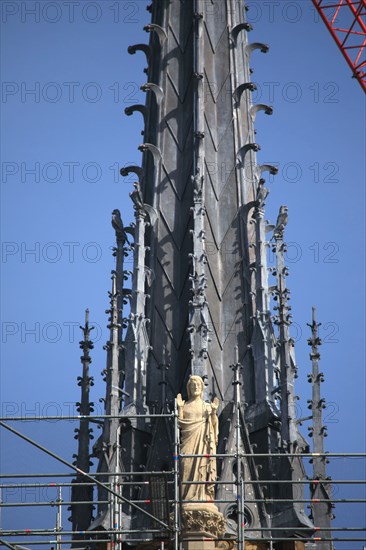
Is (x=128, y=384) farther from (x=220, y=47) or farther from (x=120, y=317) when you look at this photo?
(x=220, y=47)

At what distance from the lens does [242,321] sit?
47.4 metres

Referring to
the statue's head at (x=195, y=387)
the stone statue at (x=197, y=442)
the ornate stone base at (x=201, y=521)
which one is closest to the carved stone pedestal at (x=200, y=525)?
the ornate stone base at (x=201, y=521)

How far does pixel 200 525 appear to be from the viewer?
34.6 meters

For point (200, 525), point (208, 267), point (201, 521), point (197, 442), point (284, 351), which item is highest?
point (208, 267)

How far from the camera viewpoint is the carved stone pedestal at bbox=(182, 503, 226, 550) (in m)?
34.0

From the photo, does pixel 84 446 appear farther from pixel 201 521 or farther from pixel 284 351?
pixel 201 521

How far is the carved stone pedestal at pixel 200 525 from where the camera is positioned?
34.0 m

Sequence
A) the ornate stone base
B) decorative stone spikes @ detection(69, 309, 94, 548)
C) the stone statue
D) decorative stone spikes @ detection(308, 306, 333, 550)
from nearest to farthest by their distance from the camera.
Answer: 1. the ornate stone base
2. the stone statue
3. decorative stone spikes @ detection(308, 306, 333, 550)
4. decorative stone spikes @ detection(69, 309, 94, 548)

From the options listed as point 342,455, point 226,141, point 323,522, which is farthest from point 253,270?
point 342,455

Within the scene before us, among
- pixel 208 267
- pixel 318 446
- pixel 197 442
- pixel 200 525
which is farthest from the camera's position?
pixel 208 267

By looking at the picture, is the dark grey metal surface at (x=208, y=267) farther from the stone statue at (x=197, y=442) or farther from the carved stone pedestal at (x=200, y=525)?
the carved stone pedestal at (x=200, y=525)

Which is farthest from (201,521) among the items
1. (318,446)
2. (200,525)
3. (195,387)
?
(318,446)

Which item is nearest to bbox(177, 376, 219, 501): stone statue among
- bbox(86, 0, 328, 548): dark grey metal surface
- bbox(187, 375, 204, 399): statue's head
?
bbox(187, 375, 204, 399): statue's head

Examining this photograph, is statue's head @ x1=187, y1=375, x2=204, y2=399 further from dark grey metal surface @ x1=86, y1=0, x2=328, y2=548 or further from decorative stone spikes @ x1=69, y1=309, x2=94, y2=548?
decorative stone spikes @ x1=69, y1=309, x2=94, y2=548
